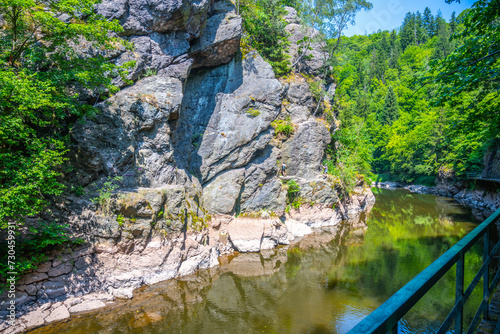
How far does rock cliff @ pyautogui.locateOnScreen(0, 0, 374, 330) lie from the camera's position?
10578mm

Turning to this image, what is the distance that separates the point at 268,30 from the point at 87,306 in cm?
2358

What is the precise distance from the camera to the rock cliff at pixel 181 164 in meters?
10.6

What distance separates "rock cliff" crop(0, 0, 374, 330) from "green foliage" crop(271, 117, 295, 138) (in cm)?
49

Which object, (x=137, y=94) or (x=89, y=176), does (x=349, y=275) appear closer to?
(x=89, y=176)

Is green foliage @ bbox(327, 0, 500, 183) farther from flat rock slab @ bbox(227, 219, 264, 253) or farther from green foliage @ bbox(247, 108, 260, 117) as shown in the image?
flat rock slab @ bbox(227, 219, 264, 253)

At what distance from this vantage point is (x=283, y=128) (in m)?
21.5

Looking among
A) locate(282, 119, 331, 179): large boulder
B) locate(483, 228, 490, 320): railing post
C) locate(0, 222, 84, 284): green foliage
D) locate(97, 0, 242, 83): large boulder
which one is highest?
locate(97, 0, 242, 83): large boulder

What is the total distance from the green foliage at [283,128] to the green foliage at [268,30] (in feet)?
16.7

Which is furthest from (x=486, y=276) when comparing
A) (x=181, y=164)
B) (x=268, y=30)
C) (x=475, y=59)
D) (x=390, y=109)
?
(x=390, y=109)

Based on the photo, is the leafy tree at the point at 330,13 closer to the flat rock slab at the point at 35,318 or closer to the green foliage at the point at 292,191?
the green foliage at the point at 292,191

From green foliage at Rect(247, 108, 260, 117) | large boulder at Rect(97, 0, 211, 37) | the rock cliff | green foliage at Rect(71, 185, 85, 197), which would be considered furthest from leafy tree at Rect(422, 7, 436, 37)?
green foliage at Rect(71, 185, 85, 197)

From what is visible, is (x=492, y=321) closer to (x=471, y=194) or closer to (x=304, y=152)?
(x=304, y=152)

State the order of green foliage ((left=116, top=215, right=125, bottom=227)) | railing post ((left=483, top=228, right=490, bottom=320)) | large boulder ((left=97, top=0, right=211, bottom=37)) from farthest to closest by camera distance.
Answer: large boulder ((left=97, top=0, right=211, bottom=37)), green foliage ((left=116, top=215, right=125, bottom=227)), railing post ((left=483, top=228, right=490, bottom=320))

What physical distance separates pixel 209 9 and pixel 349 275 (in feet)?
62.6
